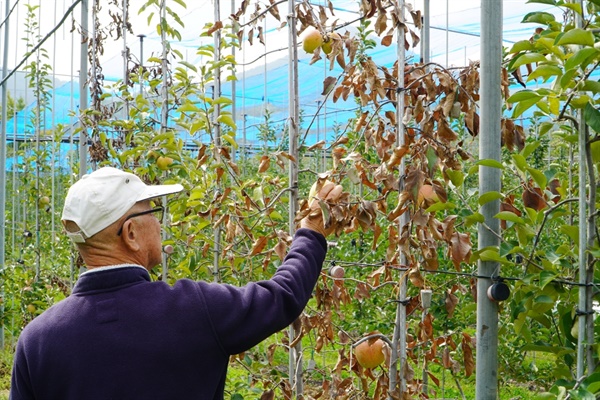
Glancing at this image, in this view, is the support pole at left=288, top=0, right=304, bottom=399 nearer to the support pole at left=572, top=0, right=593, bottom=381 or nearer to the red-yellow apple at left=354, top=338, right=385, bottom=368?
the red-yellow apple at left=354, top=338, right=385, bottom=368

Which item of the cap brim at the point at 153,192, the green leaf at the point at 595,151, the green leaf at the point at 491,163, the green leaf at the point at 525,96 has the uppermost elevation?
the green leaf at the point at 525,96

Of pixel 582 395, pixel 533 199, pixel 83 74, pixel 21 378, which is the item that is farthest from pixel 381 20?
pixel 83 74

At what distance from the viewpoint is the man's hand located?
1.78 metres

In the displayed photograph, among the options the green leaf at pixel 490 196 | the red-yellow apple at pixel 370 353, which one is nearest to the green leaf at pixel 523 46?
the green leaf at pixel 490 196

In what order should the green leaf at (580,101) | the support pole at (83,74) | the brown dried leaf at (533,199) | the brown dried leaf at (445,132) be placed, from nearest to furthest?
the green leaf at (580,101), the brown dried leaf at (533,199), the brown dried leaf at (445,132), the support pole at (83,74)

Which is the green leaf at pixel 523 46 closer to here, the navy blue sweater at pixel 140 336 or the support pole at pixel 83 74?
the navy blue sweater at pixel 140 336

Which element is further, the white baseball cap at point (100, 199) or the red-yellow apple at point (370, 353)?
the red-yellow apple at point (370, 353)

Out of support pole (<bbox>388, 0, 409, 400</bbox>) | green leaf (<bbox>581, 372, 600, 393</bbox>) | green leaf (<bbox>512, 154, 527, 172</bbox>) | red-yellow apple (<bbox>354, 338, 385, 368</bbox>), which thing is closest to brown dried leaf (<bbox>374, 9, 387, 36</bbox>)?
support pole (<bbox>388, 0, 409, 400</bbox>)

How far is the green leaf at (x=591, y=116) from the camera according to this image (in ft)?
4.62

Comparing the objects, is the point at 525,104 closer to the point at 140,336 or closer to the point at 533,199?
the point at 533,199

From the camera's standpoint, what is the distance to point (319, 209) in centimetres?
179

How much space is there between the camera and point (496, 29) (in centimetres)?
166

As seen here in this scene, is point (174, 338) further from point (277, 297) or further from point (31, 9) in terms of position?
point (31, 9)

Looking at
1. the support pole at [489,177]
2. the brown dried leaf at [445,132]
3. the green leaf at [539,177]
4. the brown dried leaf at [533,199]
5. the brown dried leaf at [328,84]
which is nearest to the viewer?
the green leaf at [539,177]
